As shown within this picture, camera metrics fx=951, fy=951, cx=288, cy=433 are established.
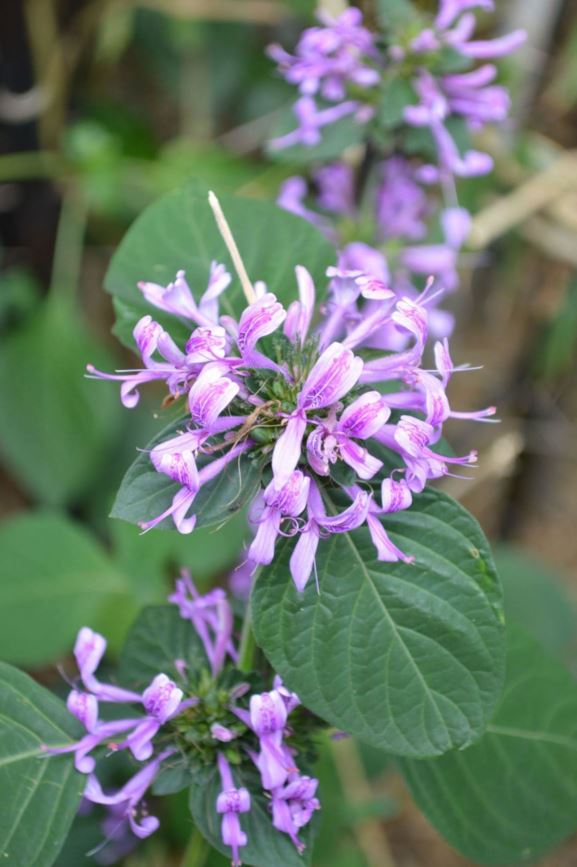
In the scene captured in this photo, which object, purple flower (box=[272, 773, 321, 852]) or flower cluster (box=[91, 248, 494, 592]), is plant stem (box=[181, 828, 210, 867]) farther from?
flower cluster (box=[91, 248, 494, 592])

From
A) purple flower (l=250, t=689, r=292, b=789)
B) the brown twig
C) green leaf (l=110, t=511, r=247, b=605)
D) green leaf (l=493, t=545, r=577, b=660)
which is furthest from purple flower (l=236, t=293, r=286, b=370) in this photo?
green leaf (l=493, t=545, r=577, b=660)

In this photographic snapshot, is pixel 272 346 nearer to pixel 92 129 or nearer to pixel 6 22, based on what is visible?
pixel 92 129

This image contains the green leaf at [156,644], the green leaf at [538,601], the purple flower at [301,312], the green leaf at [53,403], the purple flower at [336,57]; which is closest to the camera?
the purple flower at [301,312]

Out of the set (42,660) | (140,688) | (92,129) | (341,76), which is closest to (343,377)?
(140,688)

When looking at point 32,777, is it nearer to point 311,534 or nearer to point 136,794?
point 136,794

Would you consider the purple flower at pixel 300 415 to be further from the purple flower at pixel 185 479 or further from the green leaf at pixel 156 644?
the green leaf at pixel 156 644

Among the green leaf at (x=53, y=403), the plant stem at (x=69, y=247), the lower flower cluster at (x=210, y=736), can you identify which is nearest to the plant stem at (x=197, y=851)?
the lower flower cluster at (x=210, y=736)
